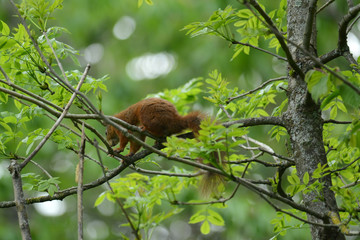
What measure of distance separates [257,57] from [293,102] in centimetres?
525

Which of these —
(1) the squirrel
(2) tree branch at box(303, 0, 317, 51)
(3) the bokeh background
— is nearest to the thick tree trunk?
(2) tree branch at box(303, 0, 317, 51)

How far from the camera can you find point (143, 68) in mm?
10086

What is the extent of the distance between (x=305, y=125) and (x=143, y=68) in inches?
326

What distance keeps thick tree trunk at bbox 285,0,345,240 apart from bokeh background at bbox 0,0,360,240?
4481 mm

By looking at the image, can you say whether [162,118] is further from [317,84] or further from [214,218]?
[317,84]

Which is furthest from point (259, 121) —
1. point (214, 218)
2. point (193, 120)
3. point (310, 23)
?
point (193, 120)

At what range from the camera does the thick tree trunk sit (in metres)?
1.86

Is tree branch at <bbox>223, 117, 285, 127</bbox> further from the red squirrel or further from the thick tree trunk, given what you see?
the red squirrel

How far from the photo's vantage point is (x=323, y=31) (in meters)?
7.08

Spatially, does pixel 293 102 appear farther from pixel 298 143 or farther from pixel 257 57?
pixel 257 57

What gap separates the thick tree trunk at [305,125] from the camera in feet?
6.10

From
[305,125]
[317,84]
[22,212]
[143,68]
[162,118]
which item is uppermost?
[143,68]

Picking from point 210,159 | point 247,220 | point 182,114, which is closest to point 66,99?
point 210,159

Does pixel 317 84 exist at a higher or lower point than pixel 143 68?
Result: lower
